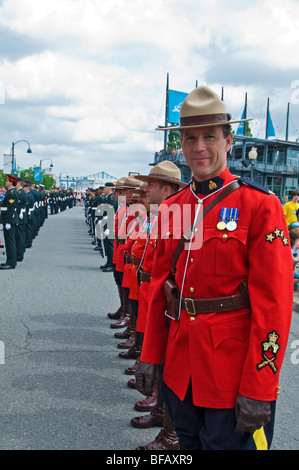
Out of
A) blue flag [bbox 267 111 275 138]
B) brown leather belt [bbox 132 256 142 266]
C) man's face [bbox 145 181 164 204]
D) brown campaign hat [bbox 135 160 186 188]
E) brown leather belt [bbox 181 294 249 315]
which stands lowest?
brown leather belt [bbox 132 256 142 266]

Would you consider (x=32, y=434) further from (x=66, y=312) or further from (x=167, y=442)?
(x=66, y=312)

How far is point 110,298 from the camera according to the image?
834 cm

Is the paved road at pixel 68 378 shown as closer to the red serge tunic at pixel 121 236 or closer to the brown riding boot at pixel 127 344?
the brown riding boot at pixel 127 344

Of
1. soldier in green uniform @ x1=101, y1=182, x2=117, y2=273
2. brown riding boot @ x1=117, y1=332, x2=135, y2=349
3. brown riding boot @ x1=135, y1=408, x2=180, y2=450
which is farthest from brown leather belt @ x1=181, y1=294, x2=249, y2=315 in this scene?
soldier in green uniform @ x1=101, y1=182, x2=117, y2=273

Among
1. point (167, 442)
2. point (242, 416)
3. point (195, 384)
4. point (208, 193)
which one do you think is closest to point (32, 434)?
point (167, 442)

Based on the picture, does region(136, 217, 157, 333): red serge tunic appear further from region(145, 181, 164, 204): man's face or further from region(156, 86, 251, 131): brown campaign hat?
region(156, 86, 251, 131): brown campaign hat

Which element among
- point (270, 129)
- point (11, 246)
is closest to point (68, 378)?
point (11, 246)

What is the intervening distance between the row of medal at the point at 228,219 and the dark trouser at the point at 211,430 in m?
0.77

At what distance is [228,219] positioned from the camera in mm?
2113

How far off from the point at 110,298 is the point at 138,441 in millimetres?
4935

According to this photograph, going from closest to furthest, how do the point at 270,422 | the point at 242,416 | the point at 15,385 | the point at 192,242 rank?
1. the point at 242,416
2. the point at 270,422
3. the point at 192,242
4. the point at 15,385

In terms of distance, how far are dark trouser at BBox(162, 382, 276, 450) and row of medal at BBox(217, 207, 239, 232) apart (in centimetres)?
77

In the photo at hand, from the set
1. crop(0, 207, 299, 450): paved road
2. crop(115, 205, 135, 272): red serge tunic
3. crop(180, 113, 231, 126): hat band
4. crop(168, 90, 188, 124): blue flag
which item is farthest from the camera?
crop(168, 90, 188, 124): blue flag

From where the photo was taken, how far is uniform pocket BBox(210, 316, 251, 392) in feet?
6.72
